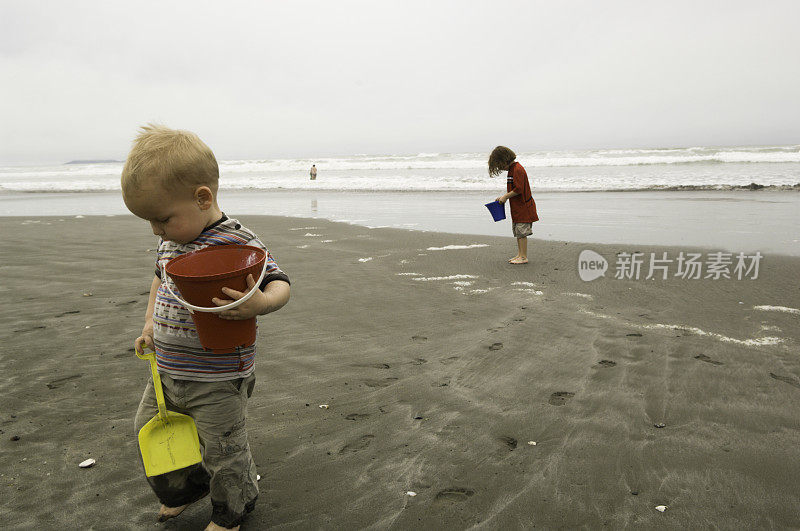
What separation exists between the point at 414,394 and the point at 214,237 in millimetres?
1661

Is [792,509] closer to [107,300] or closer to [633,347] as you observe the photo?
[633,347]

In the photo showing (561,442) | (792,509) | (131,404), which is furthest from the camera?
(131,404)

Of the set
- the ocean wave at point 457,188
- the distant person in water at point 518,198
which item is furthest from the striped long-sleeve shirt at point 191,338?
the ocean wave at point 457,188

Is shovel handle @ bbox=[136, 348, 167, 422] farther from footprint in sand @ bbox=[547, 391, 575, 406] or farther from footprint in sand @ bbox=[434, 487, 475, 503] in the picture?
footprint in sand @ bbox=[547, 391, 575, 406]

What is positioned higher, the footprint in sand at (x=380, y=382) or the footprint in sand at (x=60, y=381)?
the footprint in sand at (x=60, y=381)

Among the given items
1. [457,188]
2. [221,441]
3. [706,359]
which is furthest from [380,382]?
[457,188]

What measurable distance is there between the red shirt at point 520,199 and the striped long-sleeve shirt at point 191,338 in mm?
5520

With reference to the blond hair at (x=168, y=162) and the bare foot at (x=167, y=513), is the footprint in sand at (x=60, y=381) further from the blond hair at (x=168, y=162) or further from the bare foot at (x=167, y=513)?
the blond hair at (x=168, y=162)

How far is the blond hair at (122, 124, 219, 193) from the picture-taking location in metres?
1.76

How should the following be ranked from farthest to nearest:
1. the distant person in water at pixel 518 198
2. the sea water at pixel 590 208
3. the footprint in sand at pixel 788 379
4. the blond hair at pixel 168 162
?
the sea water at pixel 590 208
the distant person in water at pixel 518 198
the footprint in sand at pixel 788 379
the blond hair at pixel 168 162

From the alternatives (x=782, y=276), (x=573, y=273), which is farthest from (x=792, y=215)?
(x=573, y=273)

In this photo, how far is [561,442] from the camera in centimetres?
263

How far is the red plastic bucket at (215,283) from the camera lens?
1.59 m

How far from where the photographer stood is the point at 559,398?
310 centimetres
